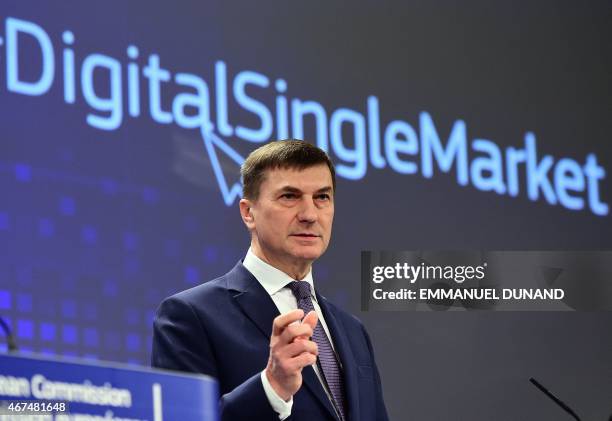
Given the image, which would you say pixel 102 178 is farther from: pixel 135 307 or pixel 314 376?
pixel 314 376

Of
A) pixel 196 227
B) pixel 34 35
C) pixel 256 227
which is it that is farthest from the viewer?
pixel 196 227

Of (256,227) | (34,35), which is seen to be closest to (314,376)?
(256,227)

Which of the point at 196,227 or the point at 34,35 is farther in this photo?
the point at 196,227

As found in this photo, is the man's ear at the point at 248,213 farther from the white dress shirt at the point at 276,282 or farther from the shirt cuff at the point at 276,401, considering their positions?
the shirt cuff at the point at 276,401

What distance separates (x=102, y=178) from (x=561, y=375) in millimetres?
2699

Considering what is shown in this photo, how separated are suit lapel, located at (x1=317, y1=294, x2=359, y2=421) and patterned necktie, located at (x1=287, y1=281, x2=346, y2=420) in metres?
0.02

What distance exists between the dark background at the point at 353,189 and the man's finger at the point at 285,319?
9.58 ft

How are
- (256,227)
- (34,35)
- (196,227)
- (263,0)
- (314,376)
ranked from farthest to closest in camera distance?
(263,0), (196,227), (34,35), (256,227), (314,376)

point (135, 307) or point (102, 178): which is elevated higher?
point (102, 178)

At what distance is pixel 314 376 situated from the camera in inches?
98.4

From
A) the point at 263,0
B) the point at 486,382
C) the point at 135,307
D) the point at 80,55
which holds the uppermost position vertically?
the point at 263,0

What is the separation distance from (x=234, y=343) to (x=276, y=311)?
0.47 feet

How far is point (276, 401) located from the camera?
219cm

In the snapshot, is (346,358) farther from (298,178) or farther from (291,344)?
(291,344)
